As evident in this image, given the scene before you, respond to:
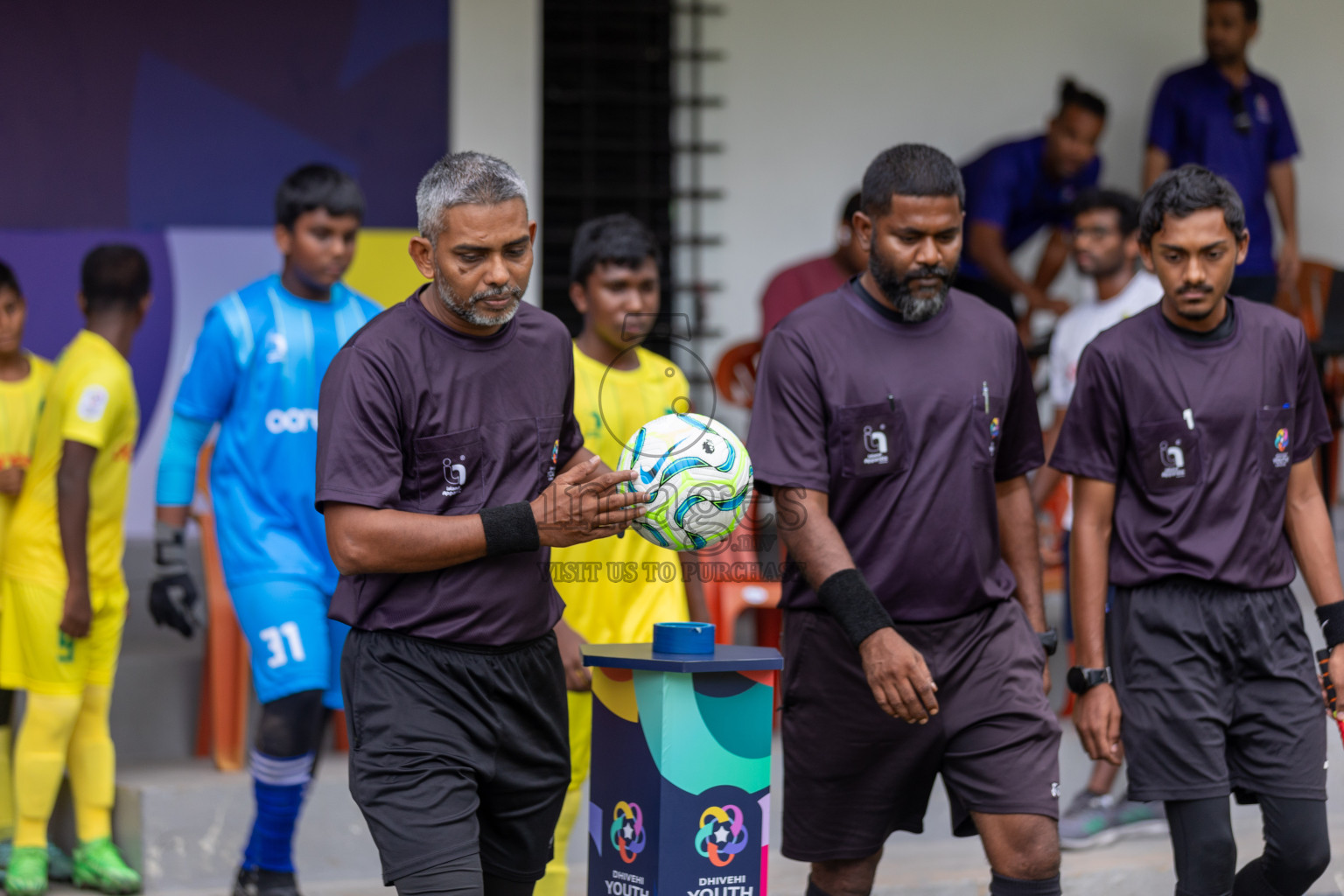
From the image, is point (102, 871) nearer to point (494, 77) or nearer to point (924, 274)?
point (924, 274)

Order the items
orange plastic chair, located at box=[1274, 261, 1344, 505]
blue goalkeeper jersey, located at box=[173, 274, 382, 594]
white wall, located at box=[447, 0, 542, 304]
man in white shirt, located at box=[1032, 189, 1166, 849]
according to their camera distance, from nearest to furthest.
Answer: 1. blue goalkeeper jersey, located at box=[173, 274, 382, 594]
2. man in white shirt, located at box=[1032, 189, 1166, 849]
3. white wall, located at box=[447, 0, 542, 304]
4. orange plastic chair, located at box=[1274, 261, 1344, 505]

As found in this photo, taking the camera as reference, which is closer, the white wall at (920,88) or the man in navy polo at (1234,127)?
the man in navy polo at (1234,127)

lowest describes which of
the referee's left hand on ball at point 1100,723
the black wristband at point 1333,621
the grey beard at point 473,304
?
the referee's left hand on ball at point 1100,723

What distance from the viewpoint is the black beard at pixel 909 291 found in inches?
157

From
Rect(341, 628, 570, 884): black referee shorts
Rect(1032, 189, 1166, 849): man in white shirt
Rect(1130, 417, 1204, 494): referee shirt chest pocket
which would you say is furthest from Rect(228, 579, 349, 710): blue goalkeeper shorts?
Rect(1032, 189, 1166, 849): man in white shirt

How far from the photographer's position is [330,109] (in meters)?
7.47

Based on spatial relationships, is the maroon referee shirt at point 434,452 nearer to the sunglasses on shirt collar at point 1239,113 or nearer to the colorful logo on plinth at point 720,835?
the colorful logo on plinth at point 720,835

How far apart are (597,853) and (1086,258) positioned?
12.4ft

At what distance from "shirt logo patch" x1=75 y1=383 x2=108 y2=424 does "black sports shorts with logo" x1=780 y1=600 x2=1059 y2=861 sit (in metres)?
2.59

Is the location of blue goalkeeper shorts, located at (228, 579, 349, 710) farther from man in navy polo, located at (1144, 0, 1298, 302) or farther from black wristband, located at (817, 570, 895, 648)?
man in navy polo, located at (1144, 0, 1298, 302)

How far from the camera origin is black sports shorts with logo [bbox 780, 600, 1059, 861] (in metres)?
3.93

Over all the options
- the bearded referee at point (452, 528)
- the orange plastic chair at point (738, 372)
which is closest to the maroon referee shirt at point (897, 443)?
the bearded referee at point (452, 528)

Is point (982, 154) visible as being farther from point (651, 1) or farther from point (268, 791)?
point (268, 791)

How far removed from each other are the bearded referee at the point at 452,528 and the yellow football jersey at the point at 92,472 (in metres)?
2.32
